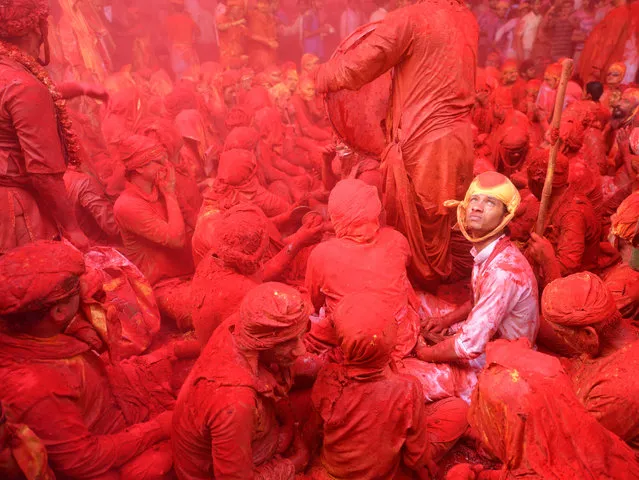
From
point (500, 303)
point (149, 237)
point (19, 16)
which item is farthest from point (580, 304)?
point (19, 16)

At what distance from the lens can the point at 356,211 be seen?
11.6 ft

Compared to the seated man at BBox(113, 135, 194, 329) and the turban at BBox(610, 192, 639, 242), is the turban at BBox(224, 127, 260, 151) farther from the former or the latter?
the turban at BBox(610, 192, 639, 242)

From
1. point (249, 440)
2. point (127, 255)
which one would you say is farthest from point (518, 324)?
point (127, 255)

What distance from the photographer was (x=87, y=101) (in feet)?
27.5

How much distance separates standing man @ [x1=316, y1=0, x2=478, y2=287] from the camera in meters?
3.71

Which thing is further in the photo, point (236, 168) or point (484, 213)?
point (236, 168)

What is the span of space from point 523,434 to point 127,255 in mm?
4123

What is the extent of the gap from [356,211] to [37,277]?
2.03 metres

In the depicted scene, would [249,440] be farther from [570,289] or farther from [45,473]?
[570,289]

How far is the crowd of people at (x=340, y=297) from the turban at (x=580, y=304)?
10mm

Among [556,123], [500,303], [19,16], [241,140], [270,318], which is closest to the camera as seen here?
[270,318]

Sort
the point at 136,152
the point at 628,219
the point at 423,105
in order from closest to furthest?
the point at 628,219, the point at 423,105, the point at 136,152

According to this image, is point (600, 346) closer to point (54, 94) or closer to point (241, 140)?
point (54, 94)

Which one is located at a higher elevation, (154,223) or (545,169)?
(545,169)
